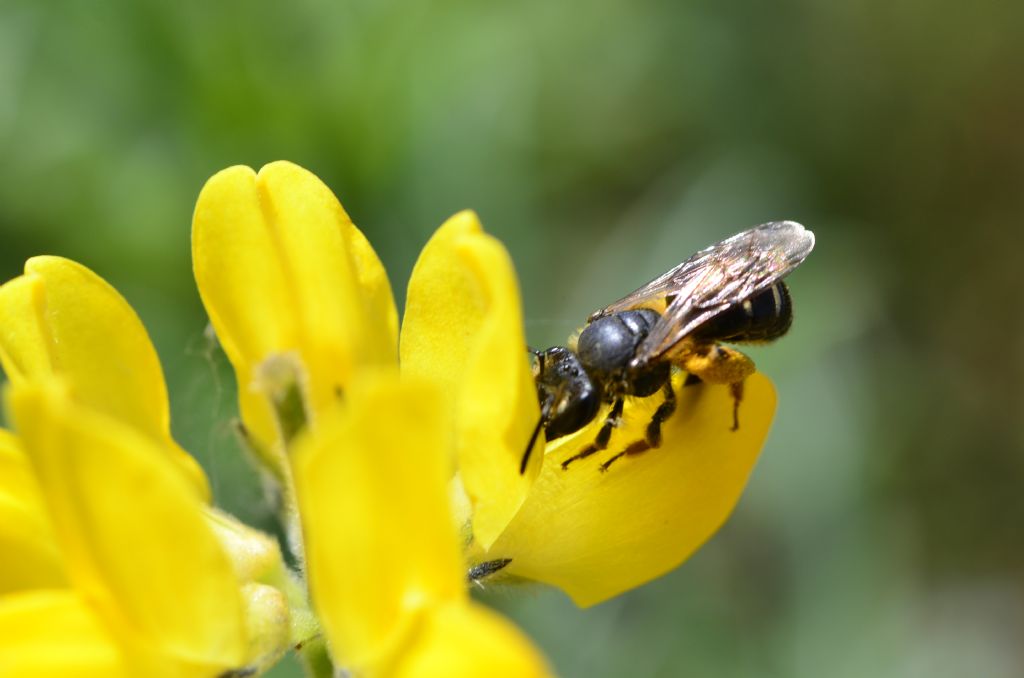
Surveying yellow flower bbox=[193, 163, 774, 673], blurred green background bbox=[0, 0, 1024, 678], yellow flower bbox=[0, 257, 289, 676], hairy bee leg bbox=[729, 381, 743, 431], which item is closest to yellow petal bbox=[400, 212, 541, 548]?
yellow flower bbox=[193, 163, 774, 673]

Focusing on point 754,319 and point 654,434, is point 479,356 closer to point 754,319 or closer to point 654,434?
point 654,434

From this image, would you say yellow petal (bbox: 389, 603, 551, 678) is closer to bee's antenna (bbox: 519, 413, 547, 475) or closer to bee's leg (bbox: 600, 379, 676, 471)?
bee's antenna (bbox: 519, 413, 547, 475)

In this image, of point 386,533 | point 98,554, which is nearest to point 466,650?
point 386,533

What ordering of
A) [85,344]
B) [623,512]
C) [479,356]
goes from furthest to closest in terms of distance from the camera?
[623,512]
[85,344]
[479,356]

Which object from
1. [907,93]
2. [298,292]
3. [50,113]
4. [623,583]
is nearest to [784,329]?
[623,583]

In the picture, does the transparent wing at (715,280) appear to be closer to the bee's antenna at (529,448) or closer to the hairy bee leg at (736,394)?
the hairy bee leg at (736,394)

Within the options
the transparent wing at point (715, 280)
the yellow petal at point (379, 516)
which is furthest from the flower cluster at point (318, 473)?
the transparent wing at point (715, 280)

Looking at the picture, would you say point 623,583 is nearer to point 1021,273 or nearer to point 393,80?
point 393,80
